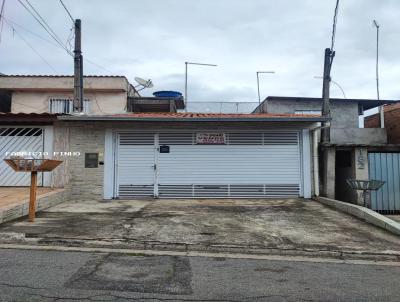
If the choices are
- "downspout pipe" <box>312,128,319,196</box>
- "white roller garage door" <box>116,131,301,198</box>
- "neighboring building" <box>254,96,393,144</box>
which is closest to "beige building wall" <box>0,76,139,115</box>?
"white roller garage door" <box>116,131,301,198</box>

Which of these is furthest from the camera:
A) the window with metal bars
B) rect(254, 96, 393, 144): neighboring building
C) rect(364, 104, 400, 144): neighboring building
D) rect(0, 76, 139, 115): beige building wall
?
rect(254, 96, 393, 144): neighboring building

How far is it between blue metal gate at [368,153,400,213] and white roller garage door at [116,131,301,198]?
233 centimetres

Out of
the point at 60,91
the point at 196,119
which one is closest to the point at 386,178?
the point at 196,119

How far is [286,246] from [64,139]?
845 centimetres

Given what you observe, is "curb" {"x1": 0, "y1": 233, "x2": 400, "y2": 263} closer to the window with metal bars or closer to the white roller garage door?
the white roller garage door

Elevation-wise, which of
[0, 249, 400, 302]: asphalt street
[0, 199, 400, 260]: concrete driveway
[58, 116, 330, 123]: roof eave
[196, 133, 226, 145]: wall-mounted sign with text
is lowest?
[0, 249, 400, 302]: asphalt street

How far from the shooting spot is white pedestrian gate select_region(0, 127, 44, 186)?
12.1 m

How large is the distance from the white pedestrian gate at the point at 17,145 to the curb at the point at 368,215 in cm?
911

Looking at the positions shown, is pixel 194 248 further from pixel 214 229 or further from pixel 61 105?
pixel 61 105

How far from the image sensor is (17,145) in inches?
482

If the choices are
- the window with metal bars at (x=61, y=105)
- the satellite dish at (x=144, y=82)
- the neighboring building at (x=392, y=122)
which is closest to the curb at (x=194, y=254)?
the window with metal bars at (x=61, y=105)

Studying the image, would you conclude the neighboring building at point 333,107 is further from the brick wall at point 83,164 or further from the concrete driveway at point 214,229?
the brick wall at point 83,164

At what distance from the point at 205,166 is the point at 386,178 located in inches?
228

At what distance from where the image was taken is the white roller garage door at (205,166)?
12.1 m
